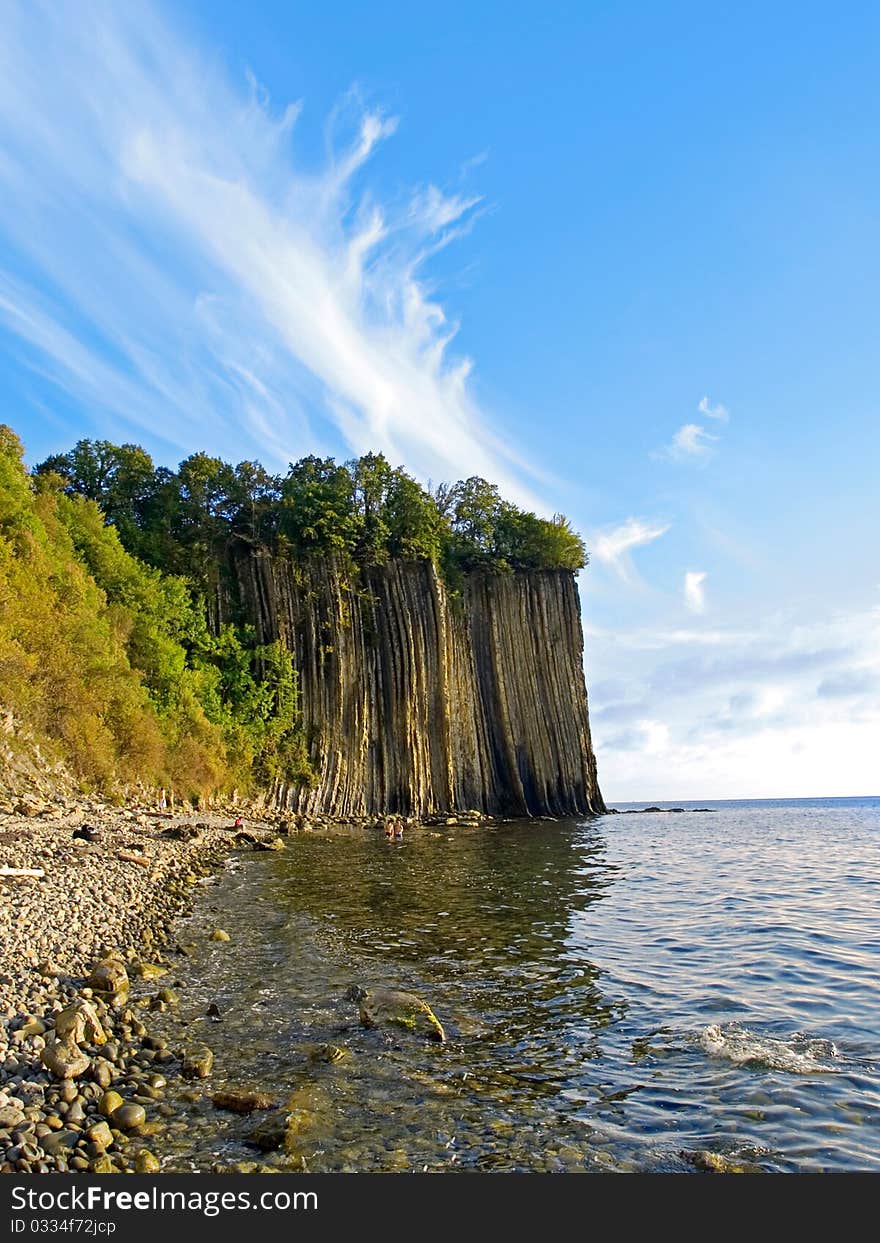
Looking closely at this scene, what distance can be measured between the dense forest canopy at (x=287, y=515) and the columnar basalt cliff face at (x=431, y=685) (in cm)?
138

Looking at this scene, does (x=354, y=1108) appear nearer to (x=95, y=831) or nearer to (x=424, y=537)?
(x=95, y=831)

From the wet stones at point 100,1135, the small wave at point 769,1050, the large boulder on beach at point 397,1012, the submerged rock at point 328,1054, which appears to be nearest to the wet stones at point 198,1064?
the submerged rock at point 328,1054

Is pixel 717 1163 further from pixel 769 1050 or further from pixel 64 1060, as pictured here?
pixel 64 1060

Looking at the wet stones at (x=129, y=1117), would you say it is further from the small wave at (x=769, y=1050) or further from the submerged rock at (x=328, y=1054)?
the small wave at (x=769, y=1050)

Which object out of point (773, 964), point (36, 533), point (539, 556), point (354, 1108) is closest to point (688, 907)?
point (773, 964)

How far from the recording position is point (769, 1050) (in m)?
7.89

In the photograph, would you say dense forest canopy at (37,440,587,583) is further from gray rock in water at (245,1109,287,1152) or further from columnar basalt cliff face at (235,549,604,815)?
gray rock in water at (245,1109,287,1152)

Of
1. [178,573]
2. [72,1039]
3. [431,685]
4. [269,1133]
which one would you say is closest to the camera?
[269,1133]

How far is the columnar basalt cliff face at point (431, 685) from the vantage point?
42188 millimetres

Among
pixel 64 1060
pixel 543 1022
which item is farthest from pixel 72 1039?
pixel 543 1022

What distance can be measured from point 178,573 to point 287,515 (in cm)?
700

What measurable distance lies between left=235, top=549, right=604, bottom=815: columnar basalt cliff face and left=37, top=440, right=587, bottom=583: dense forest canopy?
1.38 m

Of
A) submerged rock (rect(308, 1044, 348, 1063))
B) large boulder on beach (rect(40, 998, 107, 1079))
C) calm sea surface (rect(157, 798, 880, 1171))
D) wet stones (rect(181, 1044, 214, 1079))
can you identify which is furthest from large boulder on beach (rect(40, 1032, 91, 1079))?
submerged rock (rect(308, 1044, 348, 1063))

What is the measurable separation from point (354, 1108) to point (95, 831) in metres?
12.5
